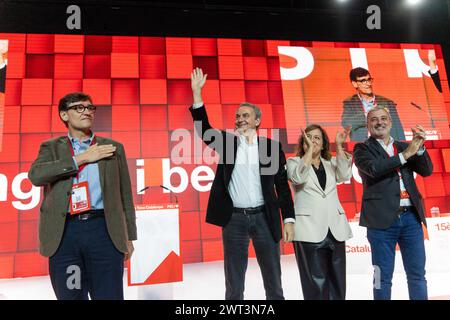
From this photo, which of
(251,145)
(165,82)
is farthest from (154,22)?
(251,145)

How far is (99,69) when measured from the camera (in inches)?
143

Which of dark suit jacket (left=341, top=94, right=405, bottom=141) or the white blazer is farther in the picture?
dark suit jacket (left=341, top=94, right=405, bottom=141)

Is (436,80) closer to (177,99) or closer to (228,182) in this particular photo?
(177,99)

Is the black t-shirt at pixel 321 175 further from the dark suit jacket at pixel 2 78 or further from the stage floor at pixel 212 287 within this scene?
the dark suit jacket at pixel 2 78

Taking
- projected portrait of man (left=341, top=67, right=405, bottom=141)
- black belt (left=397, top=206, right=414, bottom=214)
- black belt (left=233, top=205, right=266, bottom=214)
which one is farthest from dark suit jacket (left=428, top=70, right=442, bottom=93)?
black belt (left=233, top=205, right=266, bottom=214)

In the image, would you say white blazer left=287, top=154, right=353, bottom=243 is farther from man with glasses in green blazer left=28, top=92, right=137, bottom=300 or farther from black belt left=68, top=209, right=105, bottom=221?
black belt left=68, top=209, right=105, bottom=221

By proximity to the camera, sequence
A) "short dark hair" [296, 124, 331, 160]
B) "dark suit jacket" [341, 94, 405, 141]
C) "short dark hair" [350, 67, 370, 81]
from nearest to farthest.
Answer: "short dark hair" [296, 124, 331, 160]
"dark suit jacket" [341, 94, 405, 141]
"short dark hair" [350, 67, 370, 81]

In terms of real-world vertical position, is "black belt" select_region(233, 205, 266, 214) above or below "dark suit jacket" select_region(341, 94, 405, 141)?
below

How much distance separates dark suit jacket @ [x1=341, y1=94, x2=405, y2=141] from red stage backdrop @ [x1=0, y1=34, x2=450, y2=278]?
6 cm

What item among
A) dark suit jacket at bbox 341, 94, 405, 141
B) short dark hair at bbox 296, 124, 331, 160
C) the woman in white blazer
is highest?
dark suit jacket at bbox 341, 94, 405, 141

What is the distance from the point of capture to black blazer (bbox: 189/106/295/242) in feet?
7.97

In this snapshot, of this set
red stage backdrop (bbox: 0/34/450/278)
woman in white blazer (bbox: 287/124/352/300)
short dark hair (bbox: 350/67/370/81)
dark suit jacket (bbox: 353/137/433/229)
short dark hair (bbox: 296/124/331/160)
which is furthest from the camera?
short dark hair (bbox: 350/67/370/81)

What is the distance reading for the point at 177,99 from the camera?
3693mm

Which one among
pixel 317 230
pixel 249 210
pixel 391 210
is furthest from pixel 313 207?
pixel 391 210
